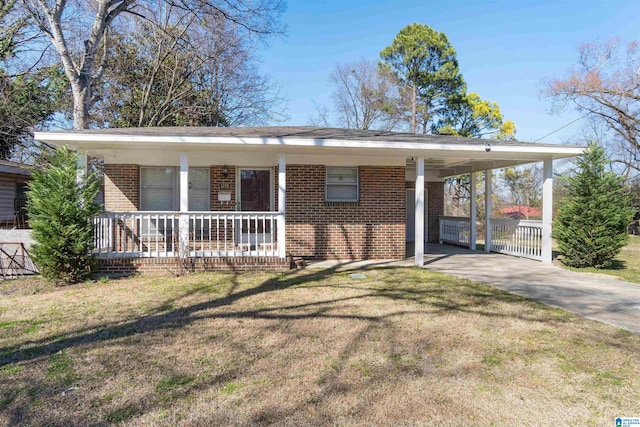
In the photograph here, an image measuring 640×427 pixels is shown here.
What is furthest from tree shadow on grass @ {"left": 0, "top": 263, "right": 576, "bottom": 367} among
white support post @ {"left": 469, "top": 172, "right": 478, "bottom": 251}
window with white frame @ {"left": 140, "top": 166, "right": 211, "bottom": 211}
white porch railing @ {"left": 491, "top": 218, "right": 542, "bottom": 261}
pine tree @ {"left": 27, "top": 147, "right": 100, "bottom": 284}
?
white support post @ {"left": 469, "top": 172, "right": 478, "bottom": 251}

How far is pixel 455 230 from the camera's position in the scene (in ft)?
44.0

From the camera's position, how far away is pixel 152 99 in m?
19.2

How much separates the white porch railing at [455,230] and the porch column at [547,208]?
3.47 meters

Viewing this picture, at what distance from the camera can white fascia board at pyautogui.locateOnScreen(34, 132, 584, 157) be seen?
23.9ft

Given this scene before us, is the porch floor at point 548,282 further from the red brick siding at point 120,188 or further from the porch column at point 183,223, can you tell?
the red brick siding at point 120,188

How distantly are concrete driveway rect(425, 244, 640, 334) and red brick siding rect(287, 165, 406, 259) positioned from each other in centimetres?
133

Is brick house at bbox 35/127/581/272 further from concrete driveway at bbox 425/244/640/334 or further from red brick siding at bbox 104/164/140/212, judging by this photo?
concrete driveway at bbox 425/244/640/334

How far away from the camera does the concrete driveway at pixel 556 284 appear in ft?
16.7

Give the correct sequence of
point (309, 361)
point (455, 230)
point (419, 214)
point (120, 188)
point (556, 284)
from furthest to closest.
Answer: point (455, 230), point (120, 188), point (419, 214), point (556, 284), point (309, 361)

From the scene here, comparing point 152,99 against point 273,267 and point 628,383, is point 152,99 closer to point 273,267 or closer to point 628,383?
point 273,267

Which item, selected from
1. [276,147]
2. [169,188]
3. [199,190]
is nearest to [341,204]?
[276,147]

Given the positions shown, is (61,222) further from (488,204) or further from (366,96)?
(366,96)

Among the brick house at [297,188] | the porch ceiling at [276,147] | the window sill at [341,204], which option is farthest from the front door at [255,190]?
the window sill at [341,204]

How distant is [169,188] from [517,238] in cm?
956
